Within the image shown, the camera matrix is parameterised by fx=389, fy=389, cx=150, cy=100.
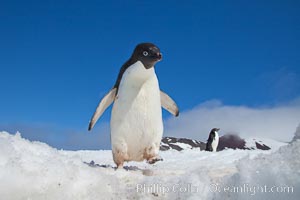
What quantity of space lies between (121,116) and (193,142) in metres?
29.8

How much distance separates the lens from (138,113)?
4.52 meters

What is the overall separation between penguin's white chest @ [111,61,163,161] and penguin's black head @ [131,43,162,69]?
7cm

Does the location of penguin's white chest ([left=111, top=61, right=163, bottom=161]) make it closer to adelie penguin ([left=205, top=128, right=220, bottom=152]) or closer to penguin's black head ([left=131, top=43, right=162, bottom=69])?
penguin's black head ([left=131, top=43, right=162, bottom=69])

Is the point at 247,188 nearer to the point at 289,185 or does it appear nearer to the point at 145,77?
the point at 289,185

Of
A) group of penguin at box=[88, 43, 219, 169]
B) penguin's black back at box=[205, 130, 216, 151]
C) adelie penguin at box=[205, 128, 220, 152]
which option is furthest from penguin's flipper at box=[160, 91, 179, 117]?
penguin's black back at box=[205, 130, 216, 151]

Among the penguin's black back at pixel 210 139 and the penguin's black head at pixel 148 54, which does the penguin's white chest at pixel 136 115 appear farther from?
the penguin's black back at pixel 210 139

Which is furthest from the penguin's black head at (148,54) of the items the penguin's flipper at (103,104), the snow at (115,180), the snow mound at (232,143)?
the snow mound at (232,143)

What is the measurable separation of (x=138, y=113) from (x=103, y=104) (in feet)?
2.18

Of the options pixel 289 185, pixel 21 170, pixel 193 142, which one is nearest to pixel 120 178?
pixel 21 170

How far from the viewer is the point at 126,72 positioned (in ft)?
15.6

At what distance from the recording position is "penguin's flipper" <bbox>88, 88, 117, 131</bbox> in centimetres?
493

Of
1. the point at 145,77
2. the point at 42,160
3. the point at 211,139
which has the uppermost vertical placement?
the point at 211,139

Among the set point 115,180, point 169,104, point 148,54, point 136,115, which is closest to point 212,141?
point 169,104

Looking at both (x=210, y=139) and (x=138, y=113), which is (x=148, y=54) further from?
(x=210, y=139)
